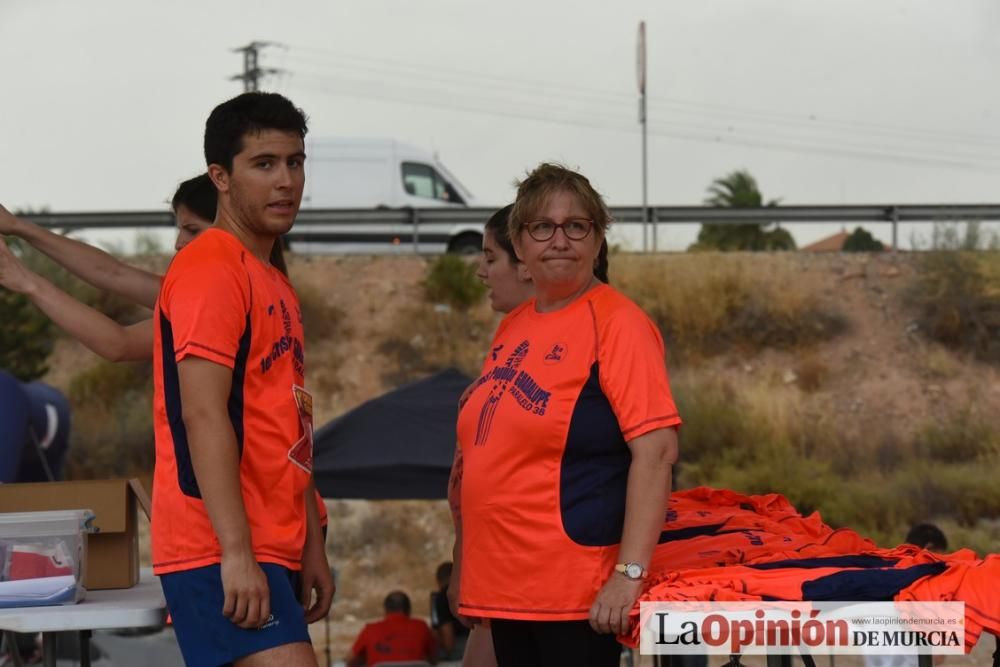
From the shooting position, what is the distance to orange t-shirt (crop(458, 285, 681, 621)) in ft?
11.1

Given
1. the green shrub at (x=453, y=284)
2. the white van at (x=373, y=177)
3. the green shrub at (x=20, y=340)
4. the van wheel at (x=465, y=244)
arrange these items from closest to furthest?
the green shrub at (x=20, y=340)
the green shrub at (x=453, y=284)
the van wheel at (x=465, y=244)
the white van at (x=373, y=177)

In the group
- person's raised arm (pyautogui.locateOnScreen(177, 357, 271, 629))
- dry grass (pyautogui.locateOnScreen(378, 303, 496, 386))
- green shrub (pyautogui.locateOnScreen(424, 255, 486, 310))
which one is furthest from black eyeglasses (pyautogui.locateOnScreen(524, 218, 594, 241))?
green shrub (pyautogui.locateOnScreen(424, 255, 486, 310))

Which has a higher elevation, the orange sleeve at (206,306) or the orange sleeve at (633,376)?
the orange sleeve at (206,306)

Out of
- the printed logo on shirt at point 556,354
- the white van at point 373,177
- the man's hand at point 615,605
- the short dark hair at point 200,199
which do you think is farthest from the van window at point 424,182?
the man's hand at point 615,605

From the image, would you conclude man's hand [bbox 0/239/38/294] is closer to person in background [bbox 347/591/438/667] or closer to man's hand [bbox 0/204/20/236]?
man's hand [bbox 0/204/20/236]

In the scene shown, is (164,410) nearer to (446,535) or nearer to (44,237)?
(44,237)

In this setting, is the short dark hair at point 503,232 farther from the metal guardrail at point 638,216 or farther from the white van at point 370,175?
the white van at point 370,175

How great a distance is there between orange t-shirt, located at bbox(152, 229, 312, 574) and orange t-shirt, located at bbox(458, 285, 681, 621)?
54cm

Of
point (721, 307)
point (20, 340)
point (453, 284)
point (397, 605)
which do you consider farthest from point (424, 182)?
point (397, 605)

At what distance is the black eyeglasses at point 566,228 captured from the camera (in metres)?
3.60

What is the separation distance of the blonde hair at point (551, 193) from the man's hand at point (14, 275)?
1229 mm

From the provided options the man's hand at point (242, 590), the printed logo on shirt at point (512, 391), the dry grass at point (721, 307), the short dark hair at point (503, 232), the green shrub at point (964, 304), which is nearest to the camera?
the man's hand at point (242, 590)

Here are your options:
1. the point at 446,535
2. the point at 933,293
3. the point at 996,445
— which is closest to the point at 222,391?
the point at 446,535

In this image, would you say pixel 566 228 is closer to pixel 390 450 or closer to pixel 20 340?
pixel 390 450
